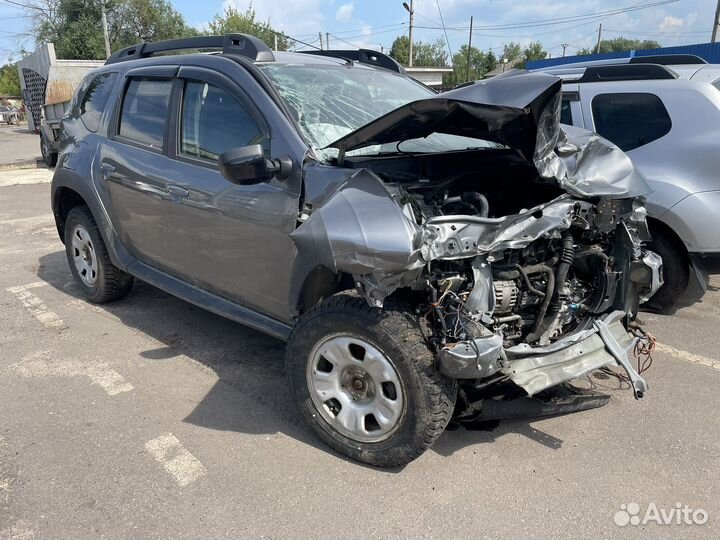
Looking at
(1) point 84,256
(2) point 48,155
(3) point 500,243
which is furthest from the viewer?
(2) point 48,155

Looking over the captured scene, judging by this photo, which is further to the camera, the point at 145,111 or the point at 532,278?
the point at 145,111

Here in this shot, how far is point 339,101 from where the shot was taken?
3551 mm

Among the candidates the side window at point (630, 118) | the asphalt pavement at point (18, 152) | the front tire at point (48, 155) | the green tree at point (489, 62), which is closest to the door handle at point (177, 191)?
the side window at point (630, 118)

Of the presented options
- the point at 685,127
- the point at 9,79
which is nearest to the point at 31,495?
the point at 685,127

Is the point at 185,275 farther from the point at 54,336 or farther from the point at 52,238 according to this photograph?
the point at 52,238

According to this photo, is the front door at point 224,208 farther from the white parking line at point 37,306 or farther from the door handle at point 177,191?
the white parking line at point 37,306

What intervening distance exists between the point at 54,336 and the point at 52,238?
3.76m

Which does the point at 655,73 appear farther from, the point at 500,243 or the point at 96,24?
the point at 96,24

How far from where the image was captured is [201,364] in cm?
392

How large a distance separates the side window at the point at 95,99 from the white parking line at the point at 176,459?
2806 mm

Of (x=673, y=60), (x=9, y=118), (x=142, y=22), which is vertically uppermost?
(x=142, y=22)

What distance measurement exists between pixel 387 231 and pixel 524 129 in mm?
998

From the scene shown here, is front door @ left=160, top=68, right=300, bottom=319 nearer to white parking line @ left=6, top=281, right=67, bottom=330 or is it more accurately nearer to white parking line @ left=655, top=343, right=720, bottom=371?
white parking line @ left=6, top=281, right=67, bottom=330

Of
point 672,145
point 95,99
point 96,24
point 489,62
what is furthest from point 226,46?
point 489,62
